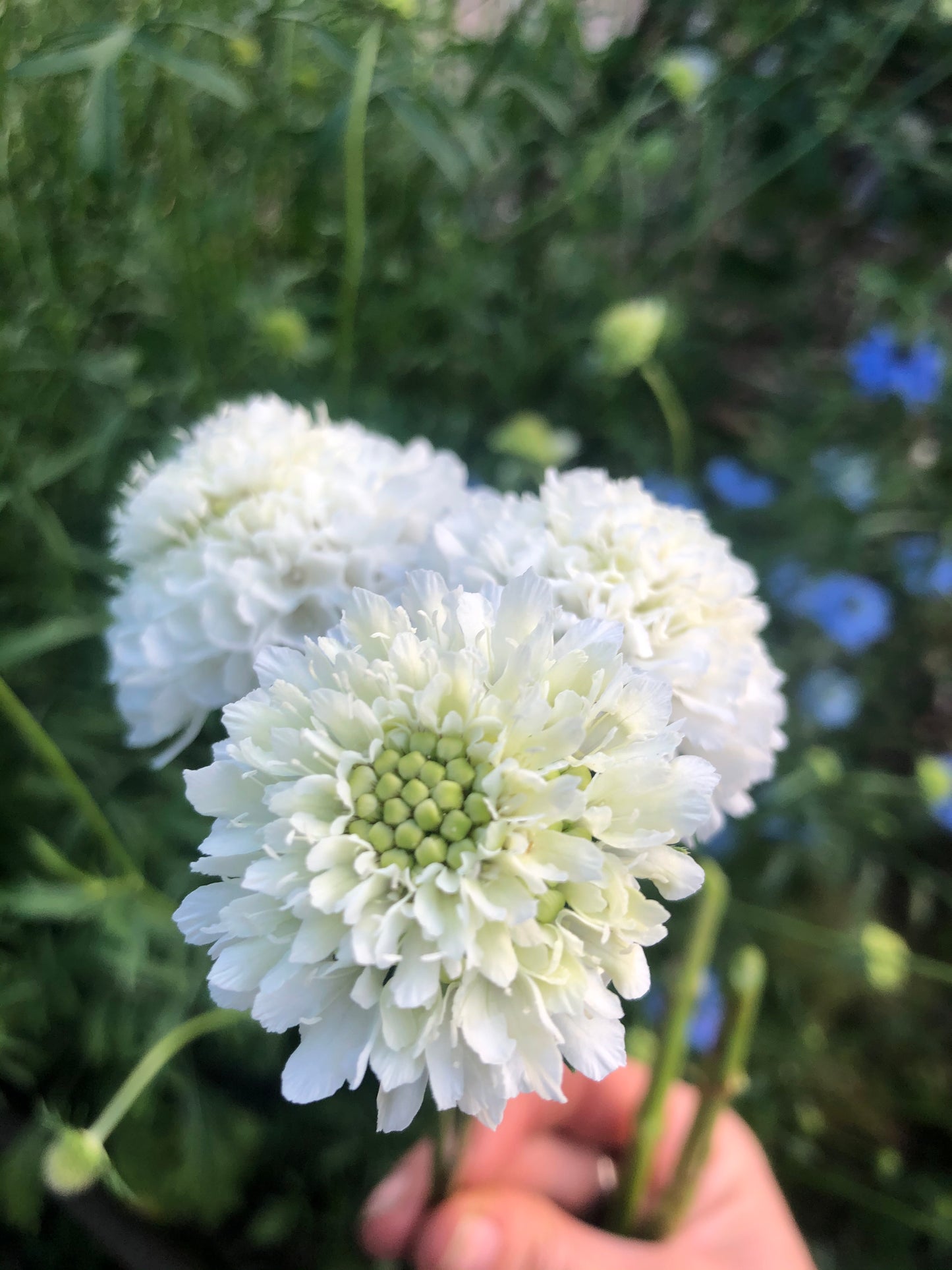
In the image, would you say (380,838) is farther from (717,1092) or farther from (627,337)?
(627,337)

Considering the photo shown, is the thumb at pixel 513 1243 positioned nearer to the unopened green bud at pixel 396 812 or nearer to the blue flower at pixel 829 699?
the unopened green bud at pixel 396 812

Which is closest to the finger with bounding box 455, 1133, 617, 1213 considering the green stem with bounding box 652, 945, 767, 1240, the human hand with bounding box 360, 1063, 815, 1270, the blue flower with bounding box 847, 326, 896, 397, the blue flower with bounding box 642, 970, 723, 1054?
the human hand with bounding box 360, 1063, 815, 1270

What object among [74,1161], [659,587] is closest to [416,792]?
[659,587]

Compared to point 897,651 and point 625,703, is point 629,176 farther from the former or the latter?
point 625,703

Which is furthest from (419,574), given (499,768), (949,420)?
(949,420)

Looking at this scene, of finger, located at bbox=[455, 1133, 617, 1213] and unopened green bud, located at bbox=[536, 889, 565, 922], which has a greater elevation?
unopened green bud, located at bbox=[536, 889, 565, 922]

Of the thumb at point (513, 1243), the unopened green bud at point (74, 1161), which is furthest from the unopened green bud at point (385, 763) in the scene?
the thumb at point (513, 1243)

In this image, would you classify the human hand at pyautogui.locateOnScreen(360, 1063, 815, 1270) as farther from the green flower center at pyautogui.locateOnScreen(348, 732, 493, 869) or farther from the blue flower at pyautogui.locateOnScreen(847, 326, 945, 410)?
the blue flower at pyautogui.locateOnScreen(847, 326, 945, 410)
